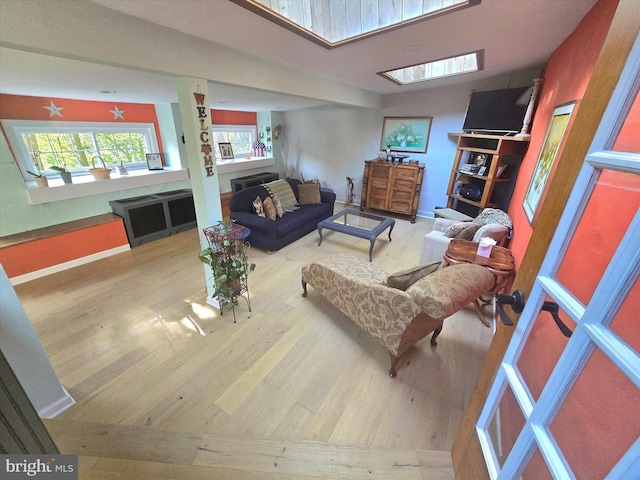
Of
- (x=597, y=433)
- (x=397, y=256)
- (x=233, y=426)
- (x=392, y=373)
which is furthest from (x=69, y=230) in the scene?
(x=597, y=433)

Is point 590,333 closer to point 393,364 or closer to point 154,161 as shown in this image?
point 393,364

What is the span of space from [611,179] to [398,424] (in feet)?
5.17

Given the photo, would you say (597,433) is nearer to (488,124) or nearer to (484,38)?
(484,38)

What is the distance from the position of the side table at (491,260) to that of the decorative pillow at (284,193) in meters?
2.66

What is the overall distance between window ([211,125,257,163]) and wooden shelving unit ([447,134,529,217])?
479 centimetres

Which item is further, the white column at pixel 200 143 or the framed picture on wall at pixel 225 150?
the framed picture on wall at pixel 225 150

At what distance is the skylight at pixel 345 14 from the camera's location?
4.79ft

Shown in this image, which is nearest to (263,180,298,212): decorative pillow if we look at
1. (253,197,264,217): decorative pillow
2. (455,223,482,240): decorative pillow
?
(253,197,264,217): decorative pillow

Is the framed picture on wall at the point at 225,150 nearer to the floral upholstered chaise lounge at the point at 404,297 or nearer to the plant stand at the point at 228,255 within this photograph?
the plant stand at the point at 228,255

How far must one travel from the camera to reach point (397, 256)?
354 centimetres

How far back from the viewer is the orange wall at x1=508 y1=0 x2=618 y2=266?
1.38 m

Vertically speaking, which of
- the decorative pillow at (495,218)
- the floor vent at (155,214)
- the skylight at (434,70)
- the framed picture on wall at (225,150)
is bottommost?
the floor vent at (155,214)

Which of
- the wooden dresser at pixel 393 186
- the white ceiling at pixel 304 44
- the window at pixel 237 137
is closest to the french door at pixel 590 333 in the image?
the white ceiling at pixel 304 44

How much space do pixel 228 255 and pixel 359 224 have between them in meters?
2.32
